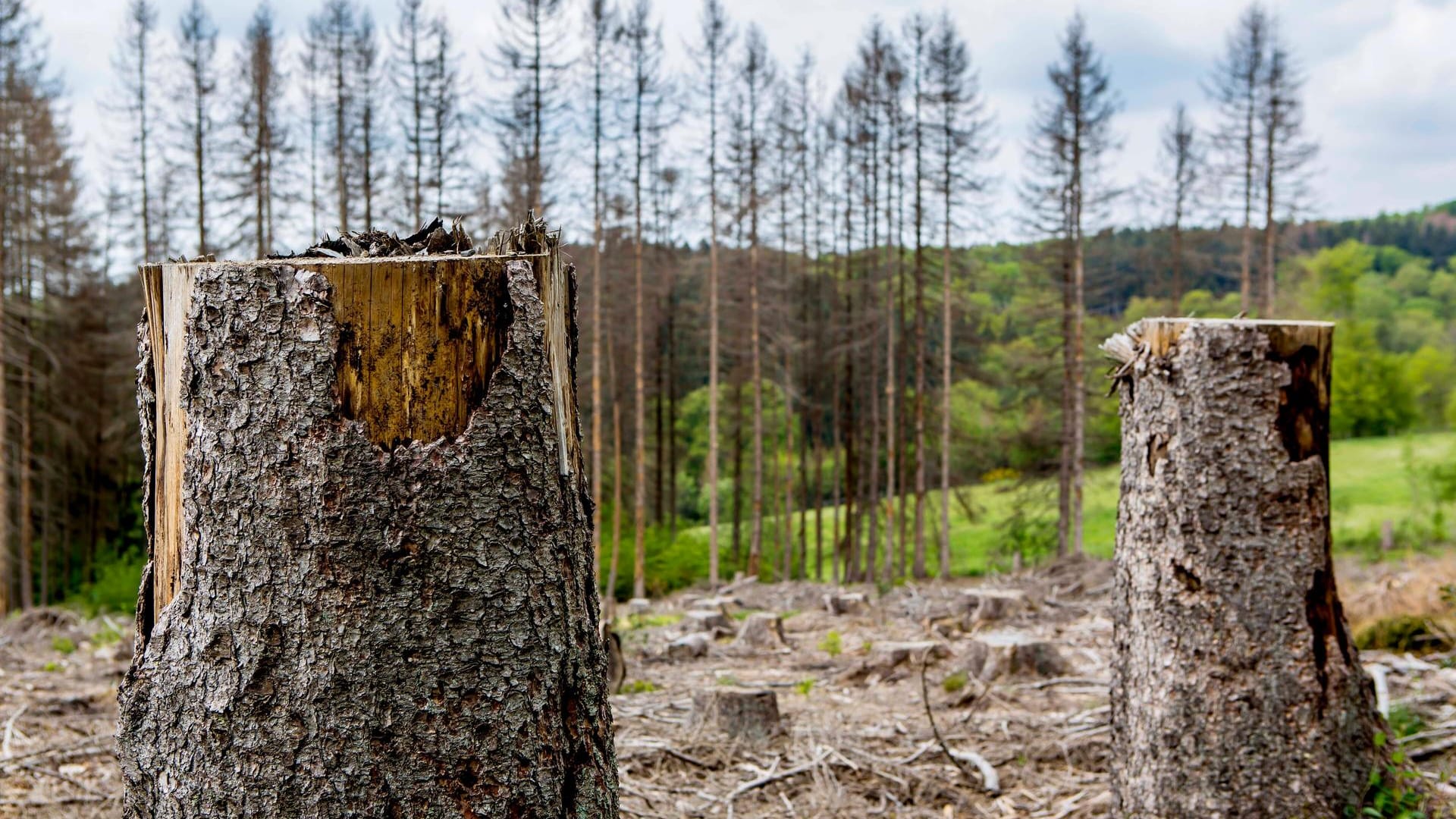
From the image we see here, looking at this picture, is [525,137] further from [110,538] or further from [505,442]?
[110,538]

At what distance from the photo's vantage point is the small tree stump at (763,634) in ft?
30.7

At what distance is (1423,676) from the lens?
5637 millimetres

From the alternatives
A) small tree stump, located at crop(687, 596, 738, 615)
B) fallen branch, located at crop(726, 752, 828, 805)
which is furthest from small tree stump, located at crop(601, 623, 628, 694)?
small tree stump, located at crop(687, 596, 738, 615)

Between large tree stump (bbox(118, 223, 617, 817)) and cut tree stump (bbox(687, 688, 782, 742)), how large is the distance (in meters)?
3.37

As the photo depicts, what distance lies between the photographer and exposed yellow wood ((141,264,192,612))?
6.60ft

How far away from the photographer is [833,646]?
865cm

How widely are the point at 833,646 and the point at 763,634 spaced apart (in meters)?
1.03

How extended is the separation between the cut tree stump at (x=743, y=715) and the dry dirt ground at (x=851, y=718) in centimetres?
3

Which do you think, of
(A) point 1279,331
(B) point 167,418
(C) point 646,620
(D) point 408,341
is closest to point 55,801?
(B) point 167,418

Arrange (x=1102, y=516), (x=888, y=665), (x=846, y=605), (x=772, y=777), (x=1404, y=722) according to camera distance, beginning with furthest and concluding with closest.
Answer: (x=1102, y=516)
(x=846, y=605)
(x=888, y=665)
(x=1404, y=722)
(x=772, y=777)

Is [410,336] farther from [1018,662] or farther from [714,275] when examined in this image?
[714,275]

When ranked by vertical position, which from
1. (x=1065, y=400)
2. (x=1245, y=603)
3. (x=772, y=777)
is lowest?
(x=772, y=777)

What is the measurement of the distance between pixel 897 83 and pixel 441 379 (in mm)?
21602

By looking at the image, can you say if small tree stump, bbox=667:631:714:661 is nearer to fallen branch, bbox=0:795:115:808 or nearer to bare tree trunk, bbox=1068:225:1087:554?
fallen branch, bbox=0:795:115:808
